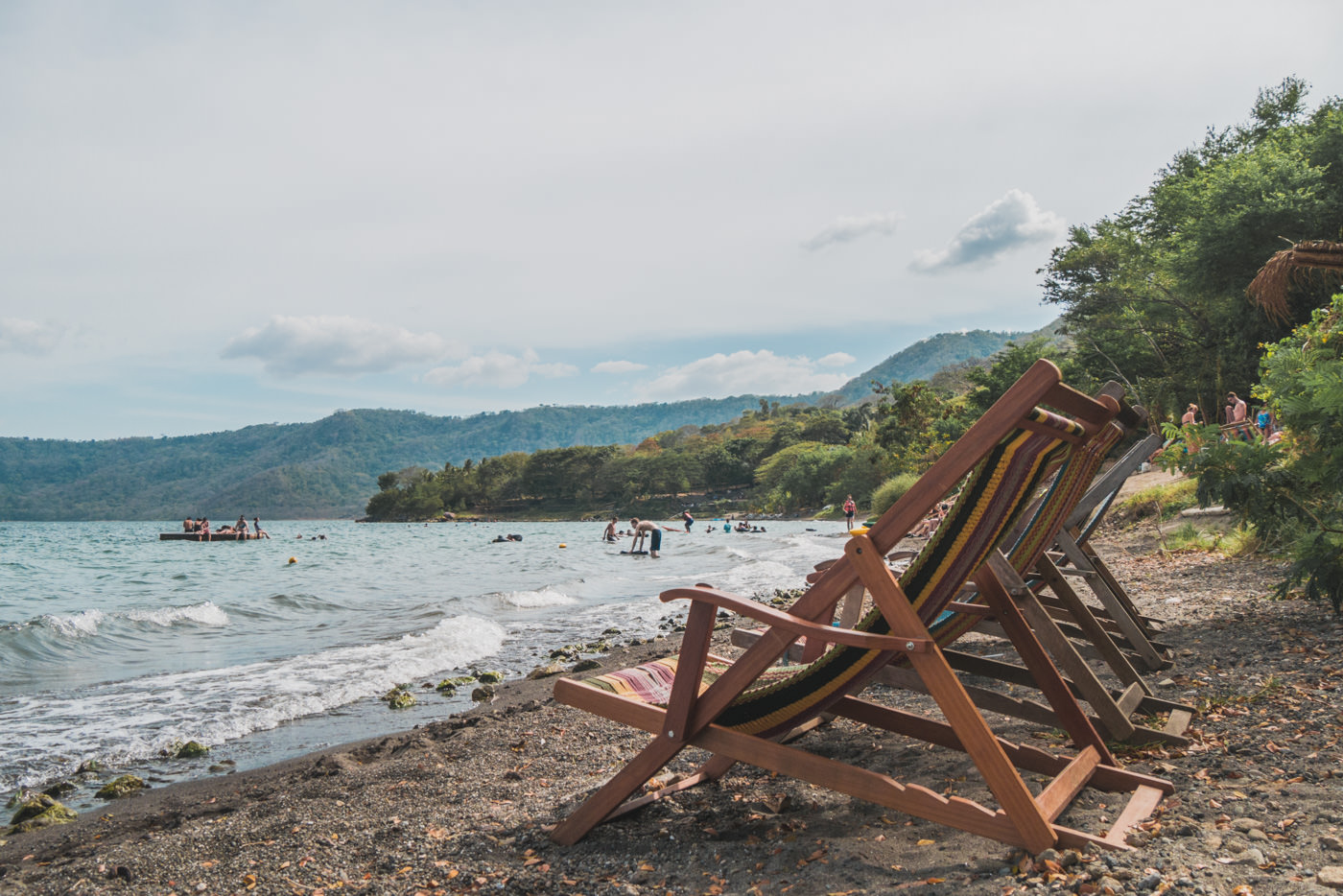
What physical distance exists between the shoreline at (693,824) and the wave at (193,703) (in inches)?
49.8

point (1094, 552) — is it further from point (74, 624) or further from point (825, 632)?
point (74, 624)

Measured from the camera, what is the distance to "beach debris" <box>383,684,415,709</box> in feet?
21.7

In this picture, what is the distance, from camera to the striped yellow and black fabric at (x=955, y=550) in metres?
2.30

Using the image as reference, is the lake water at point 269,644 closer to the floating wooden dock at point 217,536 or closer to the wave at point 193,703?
the wave at point 193,703

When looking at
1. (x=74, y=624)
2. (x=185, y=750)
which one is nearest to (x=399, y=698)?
(x=185, y=750)

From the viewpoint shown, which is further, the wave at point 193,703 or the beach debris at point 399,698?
the beach debris at point 399,698

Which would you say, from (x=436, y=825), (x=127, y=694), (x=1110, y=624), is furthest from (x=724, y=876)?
(x=127, y=694)

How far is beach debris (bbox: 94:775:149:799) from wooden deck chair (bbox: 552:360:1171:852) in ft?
11.0

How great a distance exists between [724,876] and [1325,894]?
1.60 meters

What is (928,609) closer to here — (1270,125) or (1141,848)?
(1141,848)

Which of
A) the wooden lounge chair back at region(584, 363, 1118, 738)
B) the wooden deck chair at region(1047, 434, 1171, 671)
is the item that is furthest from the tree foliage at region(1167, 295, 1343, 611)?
the wooden lounge chair back at region(584, 363, 1118, 738)

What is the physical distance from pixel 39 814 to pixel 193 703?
2682mm

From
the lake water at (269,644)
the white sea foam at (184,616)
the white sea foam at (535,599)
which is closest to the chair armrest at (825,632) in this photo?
the lake water at (269,644)

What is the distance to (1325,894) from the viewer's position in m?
1.95
